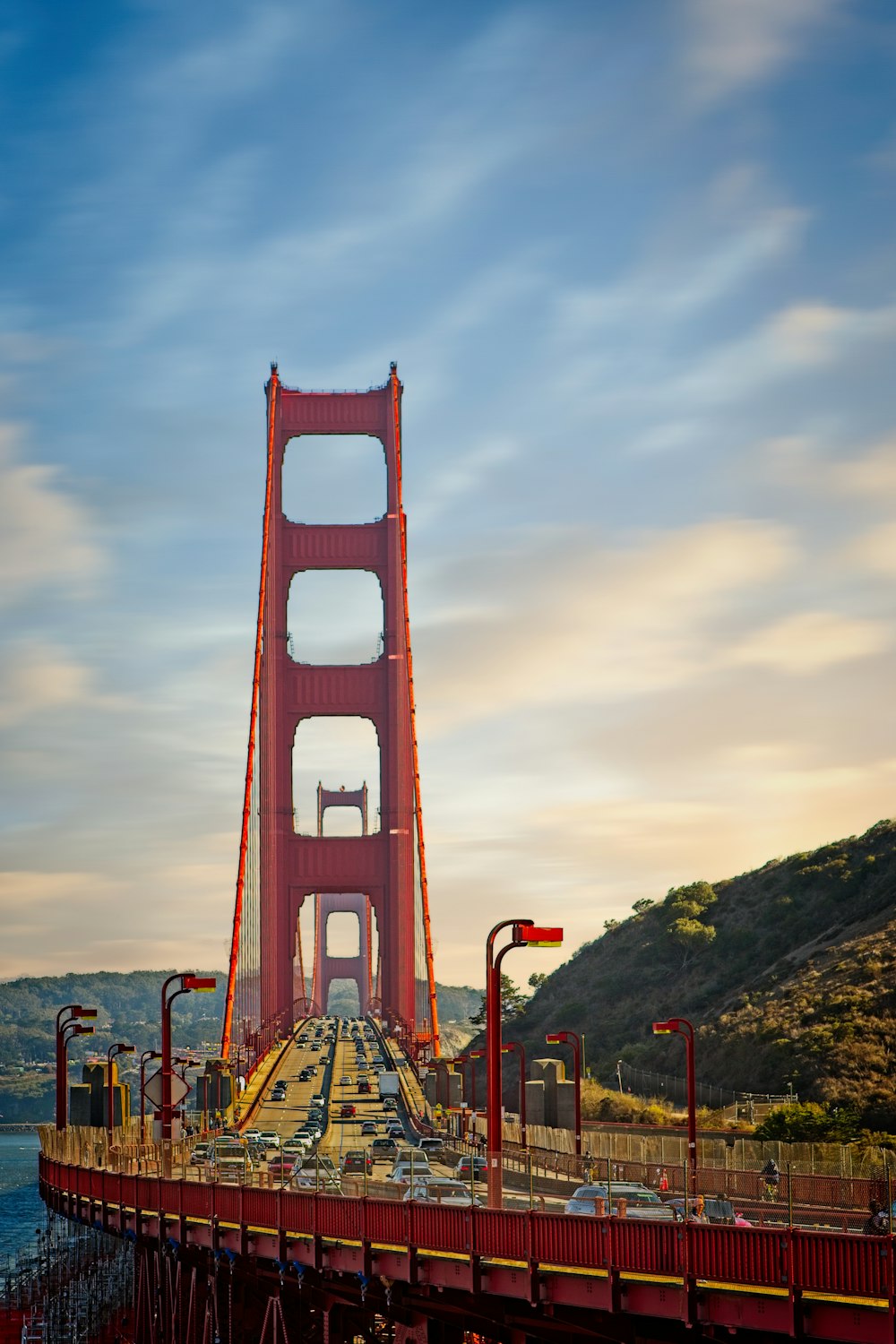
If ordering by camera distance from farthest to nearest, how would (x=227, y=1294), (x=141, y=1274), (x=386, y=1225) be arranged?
(x=141, y=1274) < (x=227, y=1294) < (x=386, y=1225)

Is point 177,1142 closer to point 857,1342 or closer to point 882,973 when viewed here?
point 857,1342

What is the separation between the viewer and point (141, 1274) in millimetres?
61906

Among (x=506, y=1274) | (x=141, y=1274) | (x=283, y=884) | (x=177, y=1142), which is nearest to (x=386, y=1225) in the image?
(x=506, y=1274)

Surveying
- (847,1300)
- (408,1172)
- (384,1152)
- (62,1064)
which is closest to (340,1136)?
(62,1064)

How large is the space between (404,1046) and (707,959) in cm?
3055

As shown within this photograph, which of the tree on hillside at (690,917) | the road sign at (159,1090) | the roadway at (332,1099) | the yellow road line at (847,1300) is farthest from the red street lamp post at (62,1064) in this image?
the tree on hillside at (690,917)

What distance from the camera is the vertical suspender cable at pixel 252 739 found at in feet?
323

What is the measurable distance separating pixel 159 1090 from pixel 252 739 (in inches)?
2361

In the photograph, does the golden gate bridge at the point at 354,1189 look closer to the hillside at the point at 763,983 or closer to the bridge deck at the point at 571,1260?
the bridge deck at the point at 571,1260

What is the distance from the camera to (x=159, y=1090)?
49.0m

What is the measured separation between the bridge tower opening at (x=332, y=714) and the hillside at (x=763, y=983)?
1650cm

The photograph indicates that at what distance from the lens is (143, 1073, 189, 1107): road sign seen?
160 ft

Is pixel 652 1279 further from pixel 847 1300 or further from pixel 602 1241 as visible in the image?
pixel 847 1300

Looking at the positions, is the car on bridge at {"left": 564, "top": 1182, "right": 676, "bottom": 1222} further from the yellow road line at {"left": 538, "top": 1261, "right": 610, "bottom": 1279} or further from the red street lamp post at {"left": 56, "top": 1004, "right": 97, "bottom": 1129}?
the red street lamp post at {"left": 56, "top": 1004, "right": 97, "bottom": 1129}
